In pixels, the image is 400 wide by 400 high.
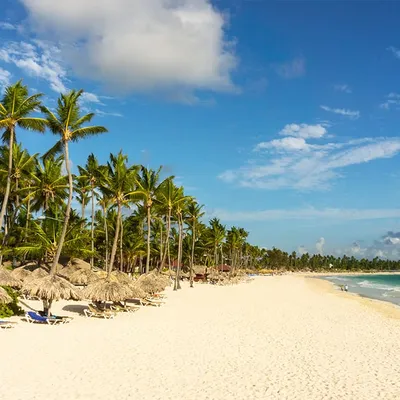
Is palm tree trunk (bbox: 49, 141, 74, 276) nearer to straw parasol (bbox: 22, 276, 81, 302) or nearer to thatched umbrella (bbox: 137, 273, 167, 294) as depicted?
straw parasol (bbox: 22, 276, 81, 302)

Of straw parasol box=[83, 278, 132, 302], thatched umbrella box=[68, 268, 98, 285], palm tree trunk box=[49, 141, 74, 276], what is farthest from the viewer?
thatched umbrella box=[68, 268, 98, 285]

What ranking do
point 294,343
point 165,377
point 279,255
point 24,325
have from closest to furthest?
point 165,377
point 294,343
point 24,325
point 279,255

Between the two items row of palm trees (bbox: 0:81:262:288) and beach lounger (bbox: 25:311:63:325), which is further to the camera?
row of palm trees (bbox: 0:81:262:288)

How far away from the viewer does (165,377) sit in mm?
9250

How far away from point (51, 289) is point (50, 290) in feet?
0.17

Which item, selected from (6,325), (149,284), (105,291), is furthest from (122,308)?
(6,325)

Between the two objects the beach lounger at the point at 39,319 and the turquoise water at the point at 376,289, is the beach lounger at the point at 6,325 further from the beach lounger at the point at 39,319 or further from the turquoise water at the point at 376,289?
the turquoise water at the point at 376,289

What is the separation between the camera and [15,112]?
2162cm

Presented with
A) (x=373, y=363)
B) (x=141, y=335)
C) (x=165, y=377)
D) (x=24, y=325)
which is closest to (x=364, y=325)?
(x=373, y=363)

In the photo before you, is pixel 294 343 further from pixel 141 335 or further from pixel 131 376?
pixel 131 376

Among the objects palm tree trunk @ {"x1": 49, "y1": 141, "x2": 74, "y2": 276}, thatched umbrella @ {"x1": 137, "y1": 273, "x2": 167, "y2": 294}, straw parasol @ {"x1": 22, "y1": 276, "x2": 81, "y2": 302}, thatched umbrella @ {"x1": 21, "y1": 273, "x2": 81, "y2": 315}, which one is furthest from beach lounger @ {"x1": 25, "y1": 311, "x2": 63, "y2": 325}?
thatched umbrella @ {"x1": 137, "y1": 273, "x2": 167, "y2": 294}

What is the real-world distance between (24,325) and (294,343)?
32.5 feet

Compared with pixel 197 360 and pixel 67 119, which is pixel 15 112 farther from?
pixel 197 360

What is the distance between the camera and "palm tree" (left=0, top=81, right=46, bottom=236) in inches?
850
